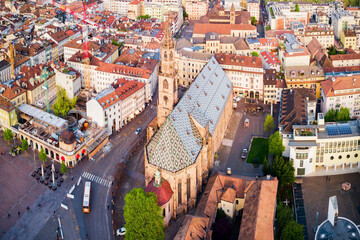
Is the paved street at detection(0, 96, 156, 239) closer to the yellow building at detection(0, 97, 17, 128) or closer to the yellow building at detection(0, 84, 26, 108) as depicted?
the yellow building at detection(0, 97, 17, 128)

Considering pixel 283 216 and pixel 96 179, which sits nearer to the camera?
pixel 283 216

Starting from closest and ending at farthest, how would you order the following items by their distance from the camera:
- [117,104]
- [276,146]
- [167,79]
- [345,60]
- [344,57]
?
[167,79] → [276,146] → [117,104] → [345,60] → [344,57]

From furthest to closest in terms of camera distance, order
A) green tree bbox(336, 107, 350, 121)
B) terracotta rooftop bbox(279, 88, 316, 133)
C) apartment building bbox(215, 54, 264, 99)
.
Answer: apartment building bbox(215, 54, 264, 99) < green tree bbox(336, 107, 350, 121) < terracotta rooftop bbox(279, 88, 316, 133)

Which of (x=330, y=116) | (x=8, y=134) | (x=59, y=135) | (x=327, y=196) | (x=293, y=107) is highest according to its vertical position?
(x=293, y=107)

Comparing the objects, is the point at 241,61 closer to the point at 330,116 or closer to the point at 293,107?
the point at 293,107

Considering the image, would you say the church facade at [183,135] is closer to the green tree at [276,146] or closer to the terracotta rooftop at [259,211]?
the terracotta rooftop at [259,211]

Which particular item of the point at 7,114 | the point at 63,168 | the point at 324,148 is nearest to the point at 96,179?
the point at 63,168

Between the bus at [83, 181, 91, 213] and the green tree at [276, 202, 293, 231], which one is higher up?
the green tree at [276, 202, 293, 231]

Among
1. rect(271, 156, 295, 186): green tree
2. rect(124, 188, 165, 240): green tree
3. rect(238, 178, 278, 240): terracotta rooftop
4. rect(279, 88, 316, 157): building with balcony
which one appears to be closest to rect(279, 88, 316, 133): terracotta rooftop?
rect(279, 88, 316, 157): building with balcony
